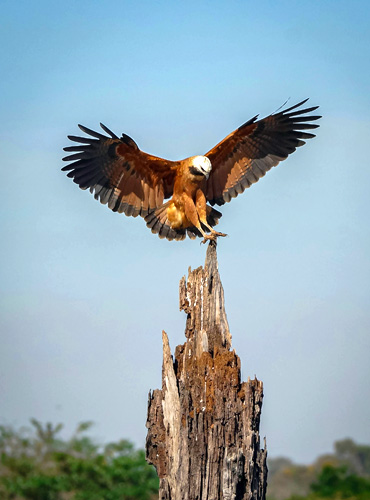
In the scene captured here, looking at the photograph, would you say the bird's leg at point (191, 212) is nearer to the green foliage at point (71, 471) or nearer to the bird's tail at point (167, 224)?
the bird's tail at point (167, 224)

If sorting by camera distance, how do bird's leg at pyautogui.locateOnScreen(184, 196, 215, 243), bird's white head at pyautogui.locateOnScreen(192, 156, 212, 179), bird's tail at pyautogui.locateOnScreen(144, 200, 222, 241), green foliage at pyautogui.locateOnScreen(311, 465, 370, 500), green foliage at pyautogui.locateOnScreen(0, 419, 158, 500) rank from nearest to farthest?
bird's white head at pyautogui.locateOnScreen(192, 156, 212, 179) < bird's leg at pyautogui.locateOnScreen(184, 196, 215, 243) < bird's tail at pyautogui.locateOnScreen(144, 200, 222, 241) < green foliage at pyautogui.locateOnScreen(0, 419, 158, 500) < green foliage at pyautogui.locateOnScreen(311, 465, 370, 500)

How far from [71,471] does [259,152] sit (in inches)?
511

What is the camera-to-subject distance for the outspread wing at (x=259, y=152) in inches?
464

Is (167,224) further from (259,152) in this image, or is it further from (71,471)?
(71,471)

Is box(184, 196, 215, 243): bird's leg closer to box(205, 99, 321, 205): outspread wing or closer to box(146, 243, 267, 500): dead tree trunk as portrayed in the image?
box(205, 99, 321, 205): outspread wing

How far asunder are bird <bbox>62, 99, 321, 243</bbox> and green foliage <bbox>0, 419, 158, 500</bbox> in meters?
10.1

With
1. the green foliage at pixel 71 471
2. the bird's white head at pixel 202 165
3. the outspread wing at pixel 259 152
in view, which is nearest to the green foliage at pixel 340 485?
the green foliage at pixel 71 471

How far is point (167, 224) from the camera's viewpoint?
38.7ft

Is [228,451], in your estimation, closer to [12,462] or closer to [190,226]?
[190,226]

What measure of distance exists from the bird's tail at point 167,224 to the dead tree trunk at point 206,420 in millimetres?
3000

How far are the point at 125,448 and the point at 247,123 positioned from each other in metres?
13.0

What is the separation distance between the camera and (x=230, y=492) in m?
7.83

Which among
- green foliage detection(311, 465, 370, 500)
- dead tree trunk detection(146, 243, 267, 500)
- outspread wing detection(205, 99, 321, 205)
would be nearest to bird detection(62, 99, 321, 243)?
outspread wing detection(205, 99, 321, 205)

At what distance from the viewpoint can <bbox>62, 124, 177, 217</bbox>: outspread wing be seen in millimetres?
11281
